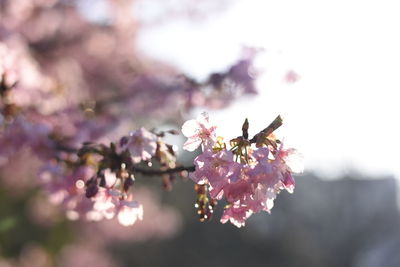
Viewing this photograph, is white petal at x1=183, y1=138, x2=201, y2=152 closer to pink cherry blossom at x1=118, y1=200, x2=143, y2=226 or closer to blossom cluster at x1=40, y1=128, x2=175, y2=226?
blossom cluster at x1=40, y1=128, x2=175, y2=226

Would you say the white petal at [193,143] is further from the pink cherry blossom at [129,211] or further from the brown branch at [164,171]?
the pink cherry blossom at [129,211]

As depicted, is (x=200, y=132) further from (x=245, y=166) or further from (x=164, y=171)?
(x=164, y=171)

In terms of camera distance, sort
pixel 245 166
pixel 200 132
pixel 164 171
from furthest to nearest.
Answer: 1. pixel 164 171
2. pixel 200 132
3. pixel 245 166

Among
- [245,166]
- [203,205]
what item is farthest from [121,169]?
[245,166]

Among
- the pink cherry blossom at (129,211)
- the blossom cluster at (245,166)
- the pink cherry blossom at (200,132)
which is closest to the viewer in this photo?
the blossom cluster at (245,166)

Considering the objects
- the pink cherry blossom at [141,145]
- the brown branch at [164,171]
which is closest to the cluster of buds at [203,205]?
the brown branch at [164,171]

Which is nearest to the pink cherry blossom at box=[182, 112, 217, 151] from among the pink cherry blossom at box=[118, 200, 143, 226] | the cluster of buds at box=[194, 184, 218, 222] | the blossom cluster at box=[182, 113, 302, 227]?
the blossom cluster at box=[182, 113, 302, 227]

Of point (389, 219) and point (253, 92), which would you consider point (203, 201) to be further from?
point (389, 219)
